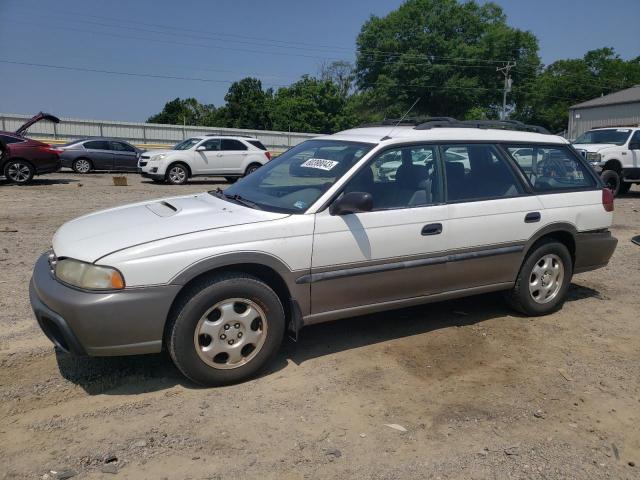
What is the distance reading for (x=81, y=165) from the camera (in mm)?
20188

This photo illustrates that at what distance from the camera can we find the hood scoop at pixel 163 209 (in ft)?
13.2

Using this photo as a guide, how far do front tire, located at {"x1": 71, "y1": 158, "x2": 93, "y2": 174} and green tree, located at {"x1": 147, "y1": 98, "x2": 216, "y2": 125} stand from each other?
183ft

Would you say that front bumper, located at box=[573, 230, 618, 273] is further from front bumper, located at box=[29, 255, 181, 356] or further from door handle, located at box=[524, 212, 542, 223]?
front bumper, located at box=[29, 255, 181, 356]

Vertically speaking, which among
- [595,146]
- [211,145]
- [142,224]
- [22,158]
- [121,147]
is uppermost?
[595,146]

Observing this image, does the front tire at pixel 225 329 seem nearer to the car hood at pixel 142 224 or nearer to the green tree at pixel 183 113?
the car hood at pixel 142 224

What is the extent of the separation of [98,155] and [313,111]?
40512mm

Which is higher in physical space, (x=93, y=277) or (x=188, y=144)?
(x=188, y=144)

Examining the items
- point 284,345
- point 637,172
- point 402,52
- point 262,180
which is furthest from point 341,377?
point 402,52

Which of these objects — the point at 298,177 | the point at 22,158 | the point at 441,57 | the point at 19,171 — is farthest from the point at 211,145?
the point at 441,57

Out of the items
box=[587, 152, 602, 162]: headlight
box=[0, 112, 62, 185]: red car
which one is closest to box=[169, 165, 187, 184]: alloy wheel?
box=[0, 112, 62, 185]: red car

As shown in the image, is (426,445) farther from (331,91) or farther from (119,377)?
(331,91)

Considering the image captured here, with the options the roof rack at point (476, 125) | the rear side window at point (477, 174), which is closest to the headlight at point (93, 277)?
the rear side window at point (477, 174)

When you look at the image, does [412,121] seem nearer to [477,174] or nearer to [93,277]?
[477,174]

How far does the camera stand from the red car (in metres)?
14.8
